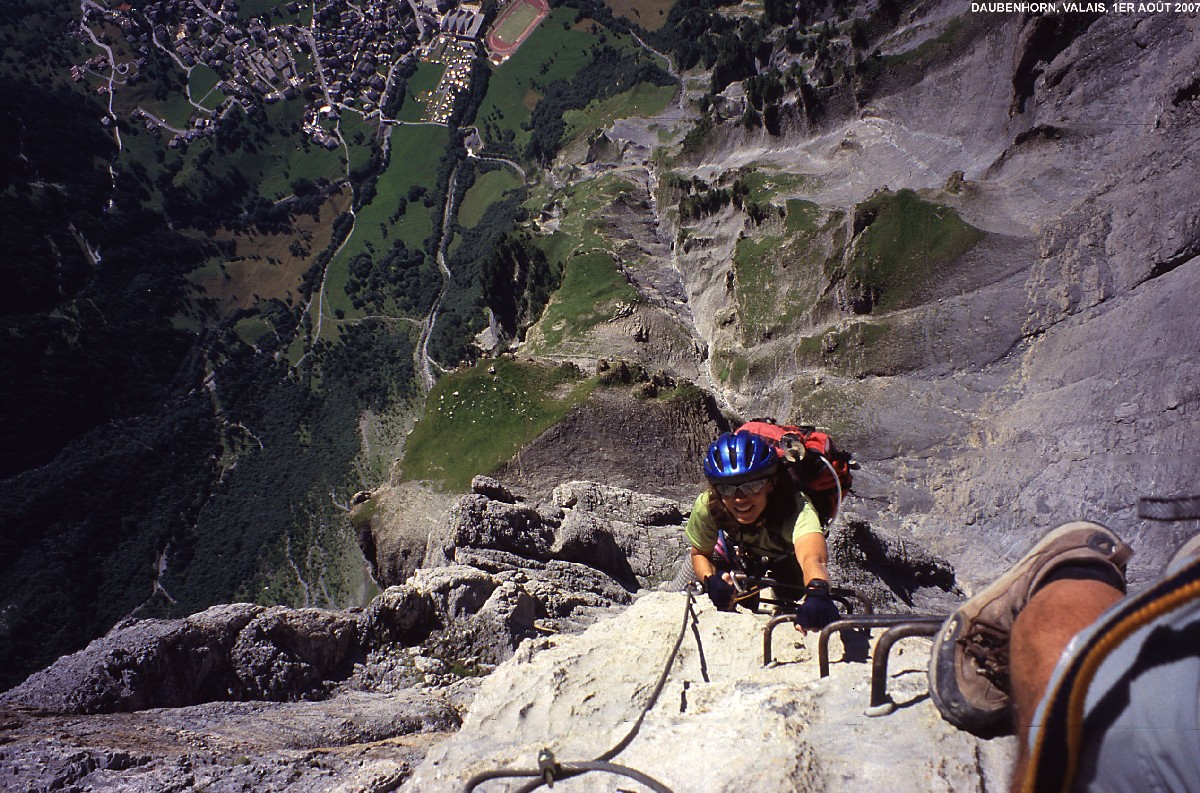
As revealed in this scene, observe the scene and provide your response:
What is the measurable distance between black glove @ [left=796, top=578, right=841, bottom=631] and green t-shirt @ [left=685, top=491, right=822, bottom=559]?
35.0 inches

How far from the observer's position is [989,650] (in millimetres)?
3396

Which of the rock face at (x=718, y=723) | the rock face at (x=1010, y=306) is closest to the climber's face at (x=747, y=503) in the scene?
the rock face at (x=718, y=723)

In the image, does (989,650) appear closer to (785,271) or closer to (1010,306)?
(1010,306)

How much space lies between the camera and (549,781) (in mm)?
4266

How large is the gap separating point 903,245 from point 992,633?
34285 millimetres

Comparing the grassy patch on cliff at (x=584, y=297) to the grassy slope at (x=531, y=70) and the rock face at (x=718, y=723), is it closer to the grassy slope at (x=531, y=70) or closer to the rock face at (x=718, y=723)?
the rock face at (x=718, y=723)

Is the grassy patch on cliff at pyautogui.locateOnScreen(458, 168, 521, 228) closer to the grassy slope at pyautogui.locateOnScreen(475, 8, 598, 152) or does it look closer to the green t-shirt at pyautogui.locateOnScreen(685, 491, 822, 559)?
the grassy slope at pyautogui.locateOnScreen(475, 8, 598, 152)

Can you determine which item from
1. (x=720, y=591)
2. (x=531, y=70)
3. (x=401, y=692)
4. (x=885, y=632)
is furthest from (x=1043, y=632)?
(x=531, y=70)

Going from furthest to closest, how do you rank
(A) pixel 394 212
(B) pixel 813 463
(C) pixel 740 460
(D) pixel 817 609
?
(A) pixel 394 212 < (B) pixel 813 463 < (C) pixel 740 460 < (D) pixel 817 609

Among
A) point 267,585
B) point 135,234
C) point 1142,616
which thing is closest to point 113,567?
point 267,585

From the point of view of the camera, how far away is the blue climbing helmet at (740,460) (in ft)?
22.0

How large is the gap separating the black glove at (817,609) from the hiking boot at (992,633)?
6.59 ft

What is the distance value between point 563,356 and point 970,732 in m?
40.5

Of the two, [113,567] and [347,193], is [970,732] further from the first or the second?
[347,193]
